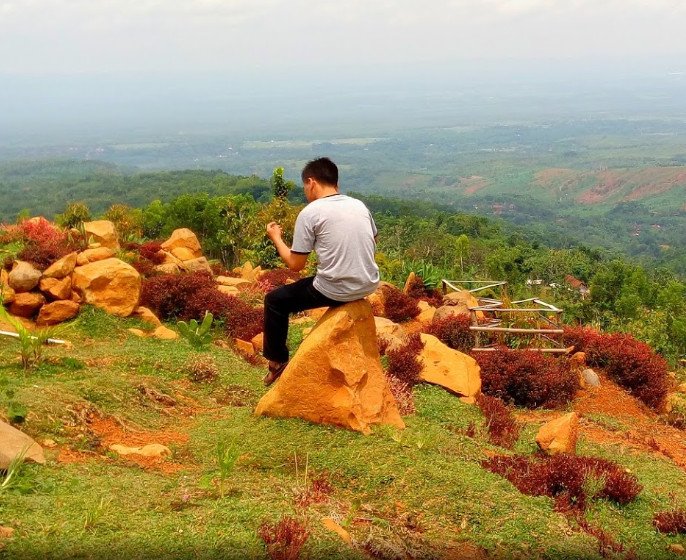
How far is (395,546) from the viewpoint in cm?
426

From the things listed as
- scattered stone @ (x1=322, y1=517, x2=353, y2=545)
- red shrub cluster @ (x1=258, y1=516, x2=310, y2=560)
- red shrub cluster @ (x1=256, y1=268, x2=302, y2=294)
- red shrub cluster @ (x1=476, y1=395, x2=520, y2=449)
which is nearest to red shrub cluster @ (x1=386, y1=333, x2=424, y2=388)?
red shrub cluster @ (x1=476, y1=395, x2=520, y2=449)

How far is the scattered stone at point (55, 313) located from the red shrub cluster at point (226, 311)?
2.13m

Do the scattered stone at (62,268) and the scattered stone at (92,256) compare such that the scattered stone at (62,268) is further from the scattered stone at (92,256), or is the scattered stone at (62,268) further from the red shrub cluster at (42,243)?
the red shrub cluster at (42,243)

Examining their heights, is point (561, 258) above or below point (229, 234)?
below

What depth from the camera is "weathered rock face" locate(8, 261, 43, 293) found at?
10523 mm

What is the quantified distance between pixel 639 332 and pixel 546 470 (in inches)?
627

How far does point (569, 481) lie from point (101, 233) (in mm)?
11396

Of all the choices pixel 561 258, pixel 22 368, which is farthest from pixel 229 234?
pixel 561 258

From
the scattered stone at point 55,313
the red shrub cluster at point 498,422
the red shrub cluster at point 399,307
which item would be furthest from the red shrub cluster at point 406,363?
the scattered stone at point 55,313

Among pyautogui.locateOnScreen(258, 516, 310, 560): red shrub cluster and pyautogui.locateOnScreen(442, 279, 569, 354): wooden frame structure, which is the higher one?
pyautogui.locateOnScreen(258, 516, 310, 560): red shrub cluster

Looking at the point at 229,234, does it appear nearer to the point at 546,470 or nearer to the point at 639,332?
the point at 639,332

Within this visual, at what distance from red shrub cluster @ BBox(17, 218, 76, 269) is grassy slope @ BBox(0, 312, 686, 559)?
4.21 meters

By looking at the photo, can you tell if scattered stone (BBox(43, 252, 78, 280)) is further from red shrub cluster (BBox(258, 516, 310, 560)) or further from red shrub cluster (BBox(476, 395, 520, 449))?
red shrub cluster (BBox(258, 516, 310, 560))

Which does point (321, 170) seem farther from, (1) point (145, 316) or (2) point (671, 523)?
(1) point (145, 316)
